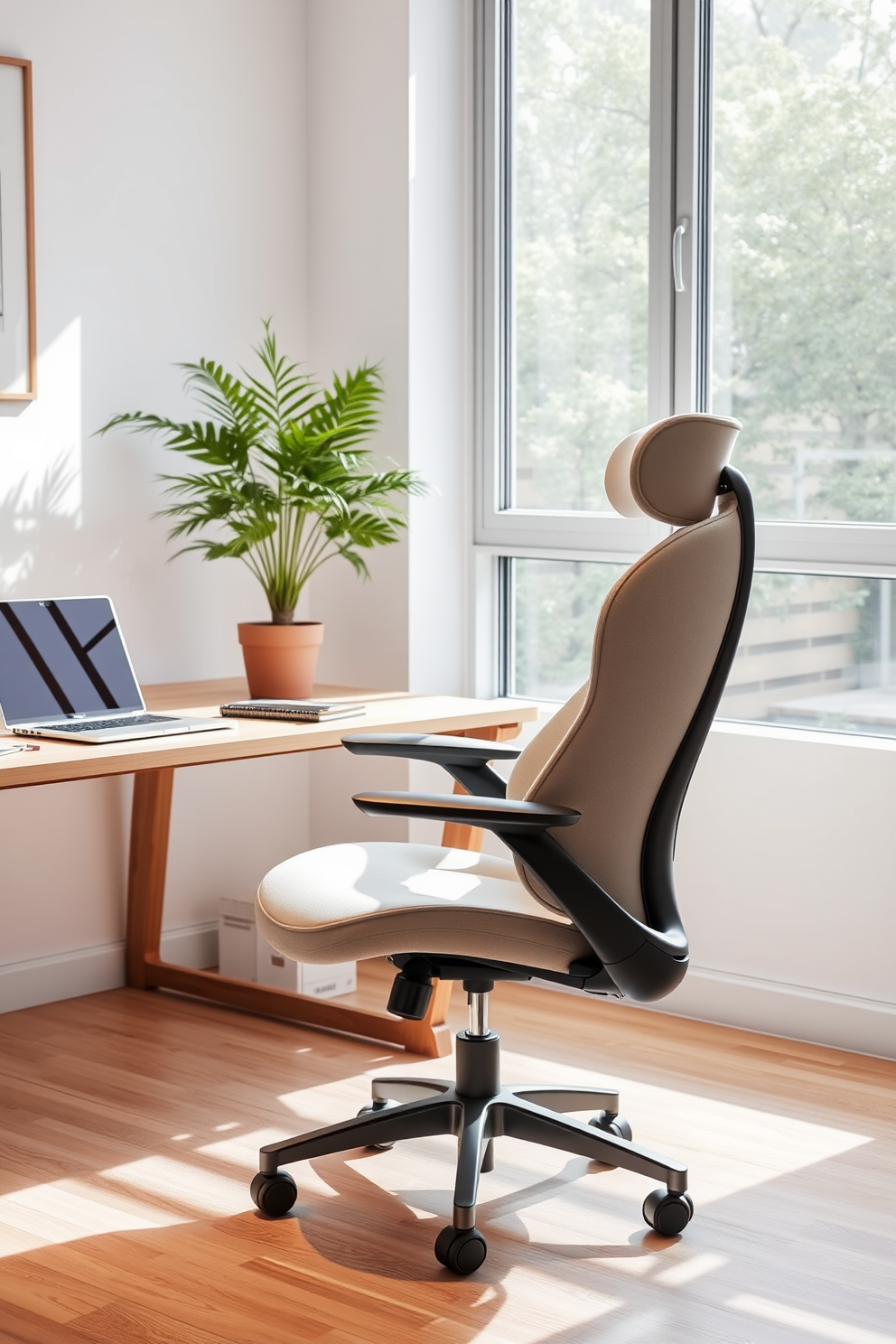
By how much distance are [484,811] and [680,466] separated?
1.81ft

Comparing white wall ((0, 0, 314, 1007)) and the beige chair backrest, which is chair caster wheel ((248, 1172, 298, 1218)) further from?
white wall ((0, 0, 314, 1007))

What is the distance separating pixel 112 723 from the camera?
9.41 ft

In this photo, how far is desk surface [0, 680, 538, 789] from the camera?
2.46 m

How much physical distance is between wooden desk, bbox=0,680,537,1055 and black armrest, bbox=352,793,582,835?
577 millimetres

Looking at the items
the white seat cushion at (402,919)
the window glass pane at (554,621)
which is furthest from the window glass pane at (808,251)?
the white seat cushion at (402,919)

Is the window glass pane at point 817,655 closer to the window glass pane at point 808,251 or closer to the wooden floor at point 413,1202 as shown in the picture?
the window glass pane at point 808,251

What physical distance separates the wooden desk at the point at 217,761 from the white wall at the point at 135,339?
0.10m

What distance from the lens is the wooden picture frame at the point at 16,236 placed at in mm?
3320

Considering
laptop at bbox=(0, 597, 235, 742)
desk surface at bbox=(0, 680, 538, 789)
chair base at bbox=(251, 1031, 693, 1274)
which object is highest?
laptop at bbox=(0, 597, 235, 742)

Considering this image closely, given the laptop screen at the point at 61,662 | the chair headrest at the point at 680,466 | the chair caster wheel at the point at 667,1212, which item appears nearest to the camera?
the chair headrest at the point at 680,466

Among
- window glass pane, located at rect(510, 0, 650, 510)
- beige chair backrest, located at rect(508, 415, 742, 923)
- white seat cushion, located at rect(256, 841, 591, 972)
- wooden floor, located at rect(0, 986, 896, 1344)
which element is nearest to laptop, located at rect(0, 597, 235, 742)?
white seat cushion, located at rect(256, 841, 591, 972)

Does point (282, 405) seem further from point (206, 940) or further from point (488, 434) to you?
point (206, 940)

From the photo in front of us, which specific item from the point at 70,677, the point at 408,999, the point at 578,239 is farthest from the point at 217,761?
the point at 578,239

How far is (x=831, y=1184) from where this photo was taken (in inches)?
100
